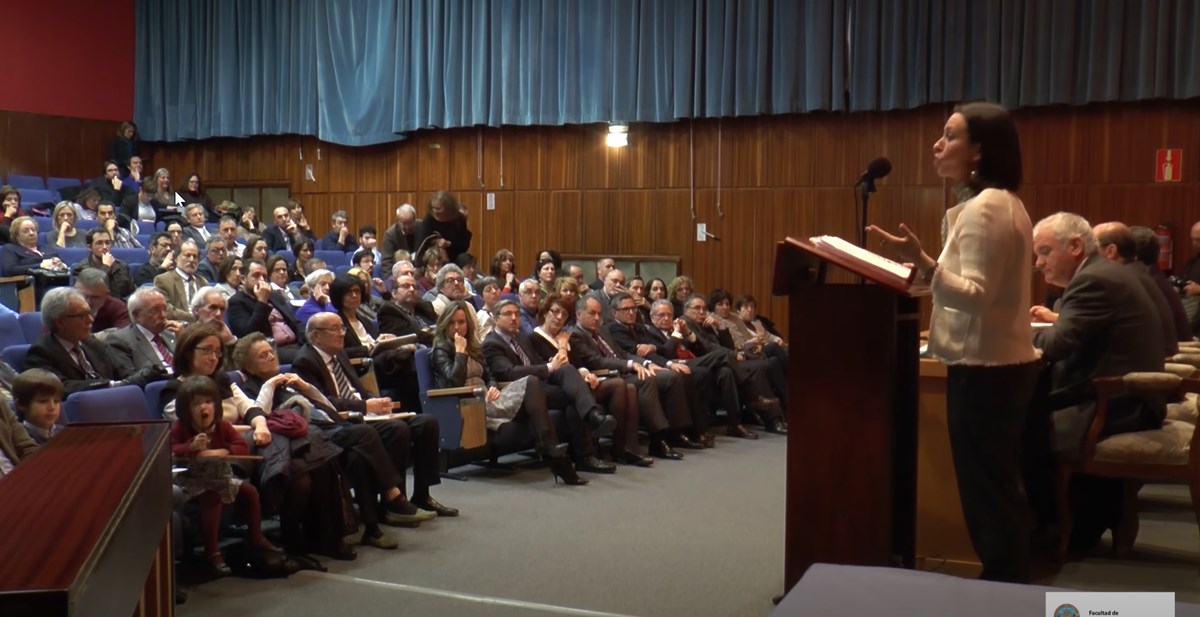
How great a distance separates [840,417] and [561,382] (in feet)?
10.4

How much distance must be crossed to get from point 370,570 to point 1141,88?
7334 millimetres

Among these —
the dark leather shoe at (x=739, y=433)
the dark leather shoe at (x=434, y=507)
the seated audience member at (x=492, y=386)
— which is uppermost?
the seated audience member at (x=492, y=386)

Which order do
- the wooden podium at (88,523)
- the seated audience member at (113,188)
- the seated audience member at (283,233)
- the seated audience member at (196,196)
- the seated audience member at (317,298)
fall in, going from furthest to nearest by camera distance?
the seated audience member at (196,196) → the seated audience member at (113,188) → the seated audience member at (283,233) → the seated audience member at (317,298) → the wooden podium at (88,523)

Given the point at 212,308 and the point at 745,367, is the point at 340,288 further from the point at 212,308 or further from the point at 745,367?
the point at 745,367

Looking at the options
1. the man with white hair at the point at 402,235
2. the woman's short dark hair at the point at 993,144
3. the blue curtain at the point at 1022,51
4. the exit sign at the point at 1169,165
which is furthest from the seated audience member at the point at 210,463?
the exit sign at the point at 1169,165

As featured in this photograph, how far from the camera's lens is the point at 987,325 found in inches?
102

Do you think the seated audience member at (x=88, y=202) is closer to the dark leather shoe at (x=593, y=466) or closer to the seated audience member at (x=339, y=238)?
the seated audience member at (x=339, y=238)

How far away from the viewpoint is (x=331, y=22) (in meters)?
12.0

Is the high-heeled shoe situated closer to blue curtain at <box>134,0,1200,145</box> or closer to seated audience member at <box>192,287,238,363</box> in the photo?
seated audience member at <box>192,287,238,363</box>

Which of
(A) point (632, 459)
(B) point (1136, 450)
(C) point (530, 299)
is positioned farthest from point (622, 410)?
(B) point (1136, 450)

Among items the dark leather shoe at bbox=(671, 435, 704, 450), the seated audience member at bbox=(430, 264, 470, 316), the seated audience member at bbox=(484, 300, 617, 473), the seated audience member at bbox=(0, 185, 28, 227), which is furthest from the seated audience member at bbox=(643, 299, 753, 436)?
the seated audience member at bbox=(0, 185, 28, 227)

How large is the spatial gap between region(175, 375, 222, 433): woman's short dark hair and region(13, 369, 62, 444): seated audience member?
0.39 m

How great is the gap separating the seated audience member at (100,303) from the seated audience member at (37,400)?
208 cm

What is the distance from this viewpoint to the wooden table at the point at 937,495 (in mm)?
3652
